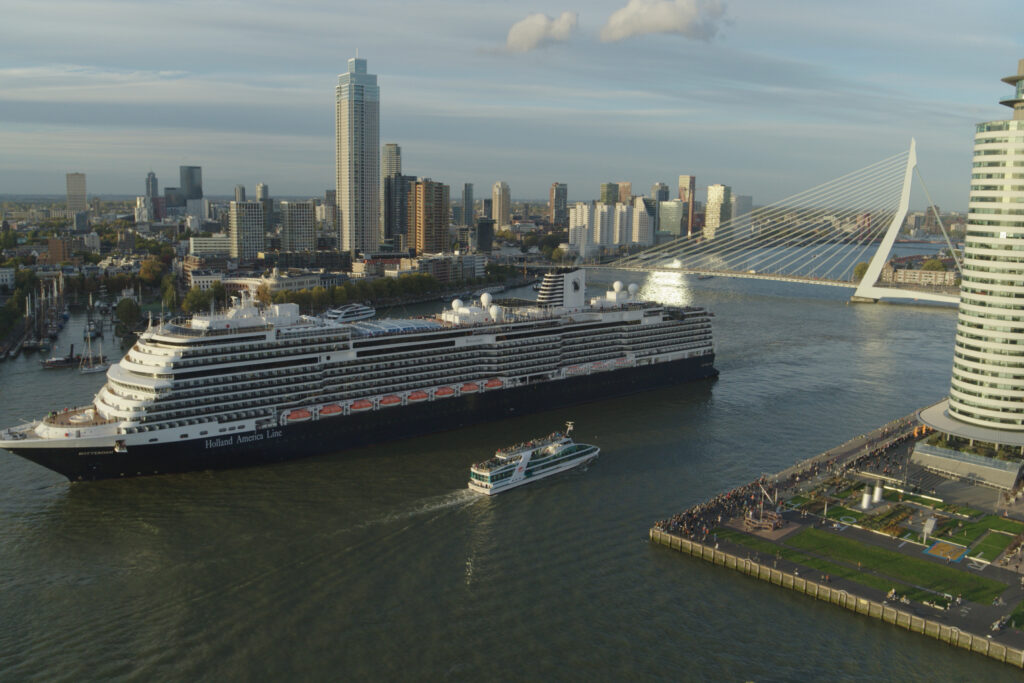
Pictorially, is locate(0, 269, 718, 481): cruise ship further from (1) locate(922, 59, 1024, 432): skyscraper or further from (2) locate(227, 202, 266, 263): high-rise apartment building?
(2) locate(227, 202, 266, 263): high-rise apartment building

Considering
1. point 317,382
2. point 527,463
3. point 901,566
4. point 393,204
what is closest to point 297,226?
point 393,204

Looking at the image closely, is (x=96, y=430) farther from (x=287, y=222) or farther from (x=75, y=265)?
(x=287, y=222)

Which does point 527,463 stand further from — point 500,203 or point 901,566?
point 500,203

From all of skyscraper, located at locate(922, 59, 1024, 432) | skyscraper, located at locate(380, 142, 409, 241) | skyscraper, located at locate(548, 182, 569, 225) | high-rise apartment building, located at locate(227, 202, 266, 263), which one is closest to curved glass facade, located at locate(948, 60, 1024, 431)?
skyscraper, located at locate(922, 59, 1024, 432)

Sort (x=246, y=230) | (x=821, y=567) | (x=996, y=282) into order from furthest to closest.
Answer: (x=246, y=230) < (x=996, y=282) < (x=821, y=567)

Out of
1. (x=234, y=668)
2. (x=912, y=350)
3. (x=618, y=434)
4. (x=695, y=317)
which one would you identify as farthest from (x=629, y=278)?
(x=234, y=668)

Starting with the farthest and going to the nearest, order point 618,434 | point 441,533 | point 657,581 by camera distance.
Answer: point 618,434 → point 441,533 → point 657,581
